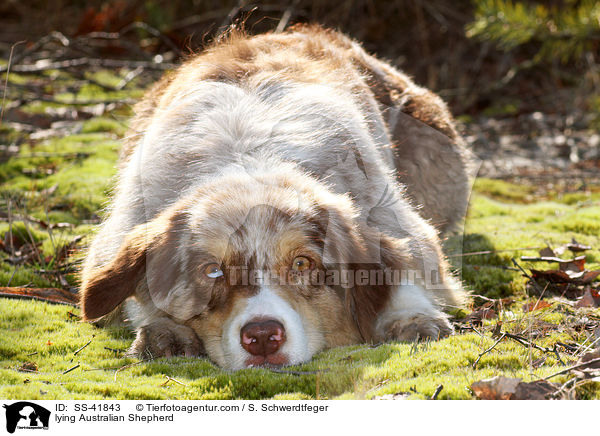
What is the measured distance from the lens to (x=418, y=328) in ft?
14.5

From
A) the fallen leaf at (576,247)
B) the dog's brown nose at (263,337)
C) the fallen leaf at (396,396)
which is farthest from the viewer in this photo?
the fallen leaf at (576,247)

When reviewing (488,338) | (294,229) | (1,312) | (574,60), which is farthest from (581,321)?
(574,60)

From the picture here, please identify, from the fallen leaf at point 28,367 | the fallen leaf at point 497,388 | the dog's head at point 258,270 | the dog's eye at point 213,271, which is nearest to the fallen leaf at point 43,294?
the dog's head at point 258,270

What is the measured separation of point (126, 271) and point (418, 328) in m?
1.93

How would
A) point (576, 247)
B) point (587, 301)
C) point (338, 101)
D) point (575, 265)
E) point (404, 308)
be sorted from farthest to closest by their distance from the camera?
1. point (576, 247)
2. point (338, 101)
3. point (575, 265)
4. point (587, 301)
5. point (404, 308)

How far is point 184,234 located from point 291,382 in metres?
1.29

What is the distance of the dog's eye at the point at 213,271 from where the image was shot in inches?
165

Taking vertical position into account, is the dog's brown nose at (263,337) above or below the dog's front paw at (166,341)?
above

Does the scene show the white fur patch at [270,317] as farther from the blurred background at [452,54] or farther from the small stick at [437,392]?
the blurred background at [452,54]

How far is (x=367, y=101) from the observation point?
628cm

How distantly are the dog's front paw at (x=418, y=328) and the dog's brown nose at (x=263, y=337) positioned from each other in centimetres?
96

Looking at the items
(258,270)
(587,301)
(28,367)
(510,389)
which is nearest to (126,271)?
(28,367)

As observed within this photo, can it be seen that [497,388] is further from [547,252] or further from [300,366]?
[547,252]
